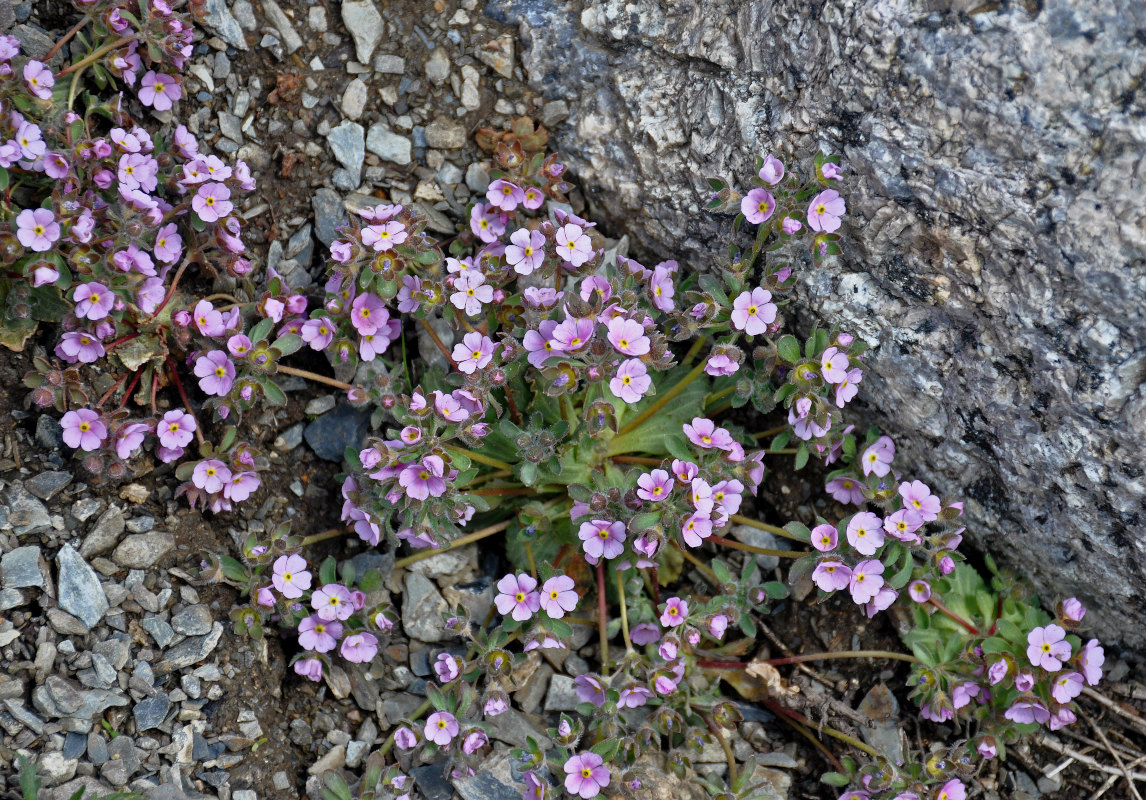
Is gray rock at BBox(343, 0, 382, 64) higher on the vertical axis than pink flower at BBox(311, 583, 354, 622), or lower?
higher

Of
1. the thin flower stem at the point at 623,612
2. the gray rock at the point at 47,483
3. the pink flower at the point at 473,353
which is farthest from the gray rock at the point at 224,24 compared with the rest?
the thin flower stem at the point at 623,612

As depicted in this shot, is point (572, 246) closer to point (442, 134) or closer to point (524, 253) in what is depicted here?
point (524, 253)

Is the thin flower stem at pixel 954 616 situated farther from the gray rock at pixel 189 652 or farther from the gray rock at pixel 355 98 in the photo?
the gray rock at pixel 355 98

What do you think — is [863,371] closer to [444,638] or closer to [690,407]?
[690,407]

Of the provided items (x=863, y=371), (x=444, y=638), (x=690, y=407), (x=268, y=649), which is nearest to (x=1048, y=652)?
(x=863, y=371)

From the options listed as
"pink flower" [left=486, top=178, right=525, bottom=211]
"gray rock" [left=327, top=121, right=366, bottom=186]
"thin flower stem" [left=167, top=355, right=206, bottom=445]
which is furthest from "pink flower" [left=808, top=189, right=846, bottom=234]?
"thin flower stem" [left=167, top=355, right=206, bottom=445]

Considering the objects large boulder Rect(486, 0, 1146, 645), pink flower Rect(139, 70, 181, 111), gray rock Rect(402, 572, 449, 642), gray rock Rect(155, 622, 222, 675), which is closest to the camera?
large boulder Rect(486, 0, 1146, 645)

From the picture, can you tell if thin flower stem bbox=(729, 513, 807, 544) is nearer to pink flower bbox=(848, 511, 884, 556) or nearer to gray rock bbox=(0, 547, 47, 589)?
pink flower bbox=(848, 511, 884, 556)

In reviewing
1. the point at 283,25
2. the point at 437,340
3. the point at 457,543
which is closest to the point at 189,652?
the point at 457,543
